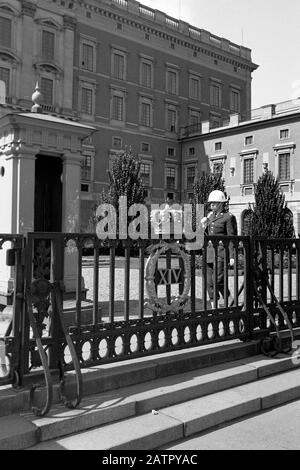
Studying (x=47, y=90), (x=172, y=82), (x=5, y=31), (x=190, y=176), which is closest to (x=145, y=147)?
(x=190, y=176)

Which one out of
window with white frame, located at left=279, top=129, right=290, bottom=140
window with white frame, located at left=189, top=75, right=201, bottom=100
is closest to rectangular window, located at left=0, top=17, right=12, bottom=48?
window with white frame, located at left=189, top=75, right=201, bottom=100

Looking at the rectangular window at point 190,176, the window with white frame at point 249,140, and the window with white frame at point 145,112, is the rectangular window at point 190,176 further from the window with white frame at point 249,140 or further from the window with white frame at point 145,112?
the window with white frame at point 249,140

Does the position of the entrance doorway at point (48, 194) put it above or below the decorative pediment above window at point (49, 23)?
below

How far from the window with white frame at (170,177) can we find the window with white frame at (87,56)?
12.8 m

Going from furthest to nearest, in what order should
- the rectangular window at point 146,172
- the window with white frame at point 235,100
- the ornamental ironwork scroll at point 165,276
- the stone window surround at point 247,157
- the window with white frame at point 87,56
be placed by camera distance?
1. the window with white frame at point 235,100
2. the rectangular window at point 146,172
3. the window with white frame at point 87,56
4. the stone window surround at point 247,157
5. the ornamental ironwork scroll at point 165,276

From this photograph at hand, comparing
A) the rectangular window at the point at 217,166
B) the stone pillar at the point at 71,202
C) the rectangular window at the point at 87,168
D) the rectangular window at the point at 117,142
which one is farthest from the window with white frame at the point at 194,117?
the stone pillar at the point at 71,202

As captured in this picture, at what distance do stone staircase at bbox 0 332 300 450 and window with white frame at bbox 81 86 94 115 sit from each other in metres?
40.4

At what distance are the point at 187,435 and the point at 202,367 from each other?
3.74 feet

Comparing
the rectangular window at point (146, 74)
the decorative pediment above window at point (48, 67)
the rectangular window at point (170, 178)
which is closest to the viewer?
the decorative pediment above window at point (48, 67)

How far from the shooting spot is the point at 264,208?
32969 mm

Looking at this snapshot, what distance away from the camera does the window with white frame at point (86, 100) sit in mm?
42750

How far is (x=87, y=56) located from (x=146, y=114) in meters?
8.35

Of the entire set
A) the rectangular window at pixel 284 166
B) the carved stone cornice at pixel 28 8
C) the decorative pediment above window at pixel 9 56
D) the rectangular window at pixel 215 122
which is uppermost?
the carved stone cornice at pixel 28 8
